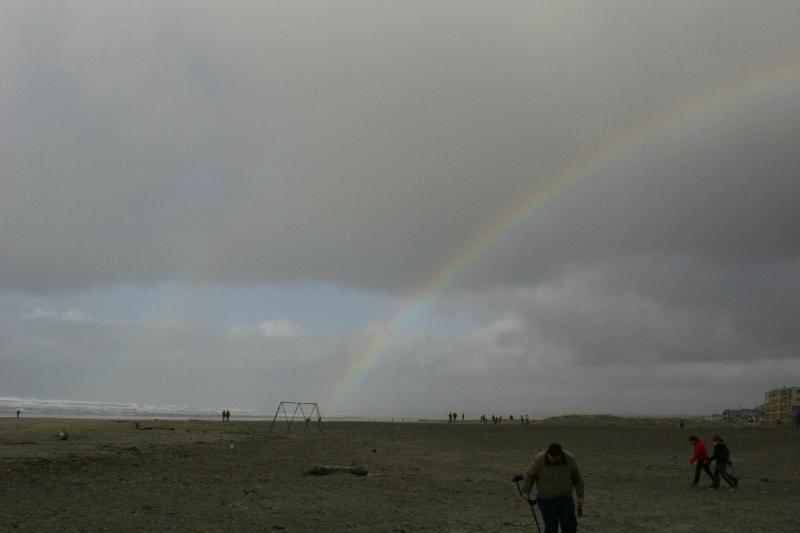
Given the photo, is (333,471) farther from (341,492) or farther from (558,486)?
(558,486)

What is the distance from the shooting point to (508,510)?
18375 mm

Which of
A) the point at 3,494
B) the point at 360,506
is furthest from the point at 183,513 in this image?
the point at 3,494

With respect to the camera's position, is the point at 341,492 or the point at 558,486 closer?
the point at 558,486

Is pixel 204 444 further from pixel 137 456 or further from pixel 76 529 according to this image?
pixel 76 529

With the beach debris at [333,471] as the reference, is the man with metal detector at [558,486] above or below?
above

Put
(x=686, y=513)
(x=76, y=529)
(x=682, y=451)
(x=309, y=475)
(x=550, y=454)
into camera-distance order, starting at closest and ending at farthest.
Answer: (x=550, y=454), (x=76, y=529), (x=686, y=513), (x=309, y=475), (x=682, y=451)

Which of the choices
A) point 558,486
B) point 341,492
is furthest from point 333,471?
point 558,486

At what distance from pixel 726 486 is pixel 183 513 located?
1797cm

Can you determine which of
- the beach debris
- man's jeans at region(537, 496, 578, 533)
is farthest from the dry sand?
man's jeans at region(537, 496, 578, 533)

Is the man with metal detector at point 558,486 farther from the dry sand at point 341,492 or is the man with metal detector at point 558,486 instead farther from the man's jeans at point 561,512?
the dry sand at point 341,492

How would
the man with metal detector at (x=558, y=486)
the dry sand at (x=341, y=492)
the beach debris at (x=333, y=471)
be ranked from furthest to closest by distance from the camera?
the beach debris at (x=333, y=471), the dry sand at (x=341, y=492), the man with metal detector at (x=558, y=486)

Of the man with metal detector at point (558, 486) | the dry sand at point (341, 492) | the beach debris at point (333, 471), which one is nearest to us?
the man with metal detector at point (558, 486)

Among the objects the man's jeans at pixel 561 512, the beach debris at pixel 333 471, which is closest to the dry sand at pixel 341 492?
the beach debris at pixel 333 471

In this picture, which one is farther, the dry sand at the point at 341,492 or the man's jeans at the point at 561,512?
the dry sand at the point at 341,492
